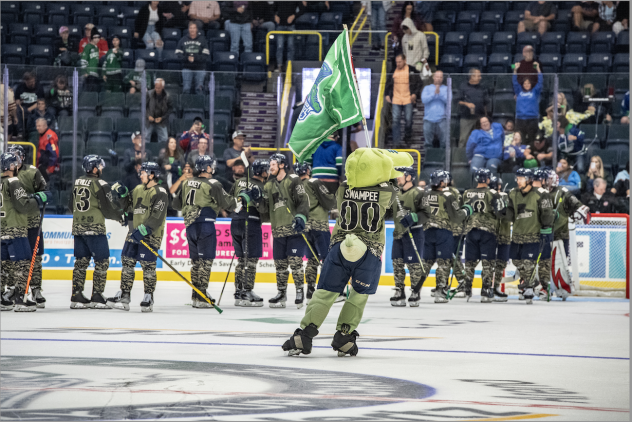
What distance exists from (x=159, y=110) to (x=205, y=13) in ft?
15.9

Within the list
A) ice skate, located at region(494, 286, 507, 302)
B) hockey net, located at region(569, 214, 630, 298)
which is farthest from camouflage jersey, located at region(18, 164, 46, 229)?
hockey net, located at region(569, 214, 630, 298)

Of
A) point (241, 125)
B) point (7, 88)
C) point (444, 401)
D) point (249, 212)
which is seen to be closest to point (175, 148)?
point (241, 125)

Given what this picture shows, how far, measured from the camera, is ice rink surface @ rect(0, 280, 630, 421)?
4199 mm

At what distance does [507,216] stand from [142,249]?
5.35 m

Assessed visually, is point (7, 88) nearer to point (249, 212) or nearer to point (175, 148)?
point (175, 148)

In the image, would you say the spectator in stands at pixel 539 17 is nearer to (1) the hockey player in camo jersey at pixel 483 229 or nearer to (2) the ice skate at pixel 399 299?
(1) the hockey player in camo jersey at pixel 483 229

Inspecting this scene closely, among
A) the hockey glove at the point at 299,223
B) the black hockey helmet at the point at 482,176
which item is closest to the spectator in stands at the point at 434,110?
the black hockey helmet at the point at 482,176

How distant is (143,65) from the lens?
17703 millimetres

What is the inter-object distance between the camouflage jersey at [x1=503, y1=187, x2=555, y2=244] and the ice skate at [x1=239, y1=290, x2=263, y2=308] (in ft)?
12.6

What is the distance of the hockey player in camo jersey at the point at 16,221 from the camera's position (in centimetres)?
983

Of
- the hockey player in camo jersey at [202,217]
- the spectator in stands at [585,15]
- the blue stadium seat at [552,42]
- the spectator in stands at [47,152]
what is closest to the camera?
the hockey player in camo jersey at [202,217]

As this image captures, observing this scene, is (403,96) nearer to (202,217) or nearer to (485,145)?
(485,145)

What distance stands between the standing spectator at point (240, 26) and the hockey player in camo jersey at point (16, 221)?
8.37 m

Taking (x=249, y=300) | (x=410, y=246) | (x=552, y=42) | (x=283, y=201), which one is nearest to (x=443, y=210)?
(x=410, y=246)
